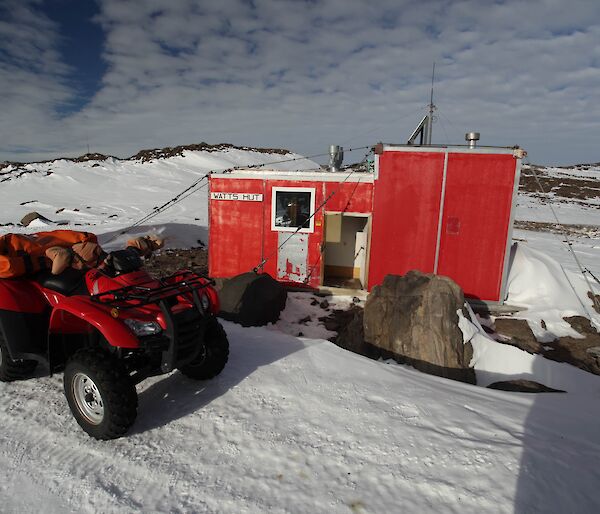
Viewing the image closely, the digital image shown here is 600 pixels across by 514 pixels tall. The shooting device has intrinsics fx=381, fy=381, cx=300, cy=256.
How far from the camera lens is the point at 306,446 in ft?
9.29

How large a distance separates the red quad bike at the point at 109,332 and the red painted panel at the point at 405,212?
615 centimetres

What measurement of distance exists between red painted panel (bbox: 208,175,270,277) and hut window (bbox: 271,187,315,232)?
377 mm

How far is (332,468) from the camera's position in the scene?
2613 millimetres

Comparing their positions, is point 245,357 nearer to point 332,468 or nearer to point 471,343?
point 332,468

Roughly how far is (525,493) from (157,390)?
3013 mm

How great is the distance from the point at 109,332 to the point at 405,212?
744 cm

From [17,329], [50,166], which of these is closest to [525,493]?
[17,329]

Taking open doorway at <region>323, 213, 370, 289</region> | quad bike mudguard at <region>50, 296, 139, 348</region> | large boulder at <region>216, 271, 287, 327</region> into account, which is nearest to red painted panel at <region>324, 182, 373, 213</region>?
open doorway at <region>323, 213, 370, 289</region>

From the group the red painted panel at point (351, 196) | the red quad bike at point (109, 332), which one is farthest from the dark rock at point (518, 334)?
the red quad bike at point (109, 332)

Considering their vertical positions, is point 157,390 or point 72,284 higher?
point 72,284

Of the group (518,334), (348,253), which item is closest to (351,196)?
(348,253)

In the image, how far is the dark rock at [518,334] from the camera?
7008 millimetres

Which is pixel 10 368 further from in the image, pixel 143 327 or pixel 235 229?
pixel 235 229

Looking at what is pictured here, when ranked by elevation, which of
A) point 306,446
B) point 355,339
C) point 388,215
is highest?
point 388,215
